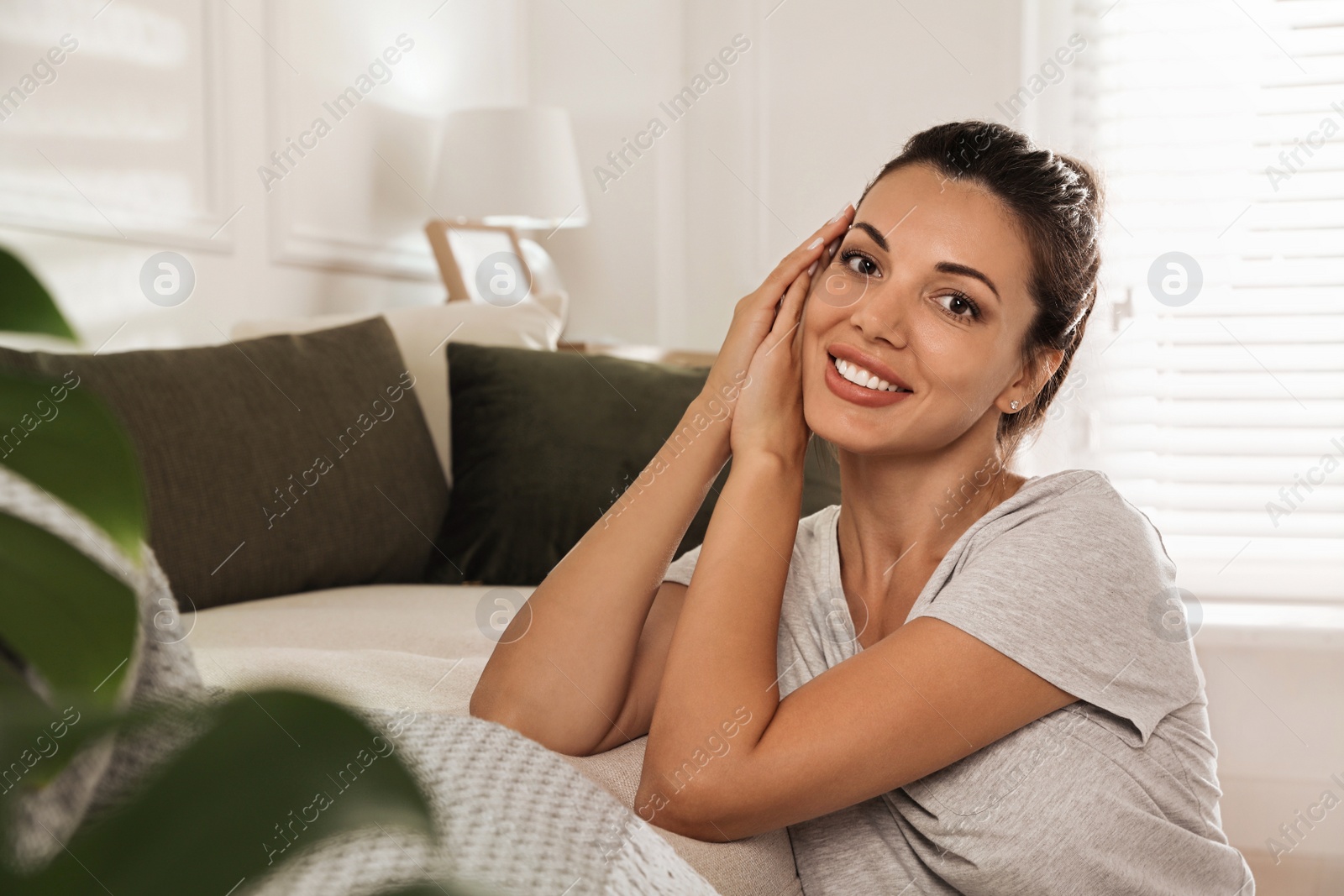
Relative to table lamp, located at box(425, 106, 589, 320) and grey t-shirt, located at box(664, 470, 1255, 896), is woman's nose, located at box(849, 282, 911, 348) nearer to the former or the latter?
grey t-shirt, located at box(664, 470, 1255, 896)

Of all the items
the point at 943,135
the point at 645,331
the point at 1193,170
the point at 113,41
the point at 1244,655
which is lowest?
the point at 1244,655

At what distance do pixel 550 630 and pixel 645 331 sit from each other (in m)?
2.48

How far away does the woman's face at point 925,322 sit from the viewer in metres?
1.15

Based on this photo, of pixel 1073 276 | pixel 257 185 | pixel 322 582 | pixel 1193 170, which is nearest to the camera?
pixel 1073 276

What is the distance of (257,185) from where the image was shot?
2.45 m

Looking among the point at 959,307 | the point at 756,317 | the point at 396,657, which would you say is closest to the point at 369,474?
the point at 396,657

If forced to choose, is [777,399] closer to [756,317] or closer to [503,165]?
[756,317]

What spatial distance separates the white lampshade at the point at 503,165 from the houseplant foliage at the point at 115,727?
108 inches

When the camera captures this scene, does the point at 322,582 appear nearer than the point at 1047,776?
No

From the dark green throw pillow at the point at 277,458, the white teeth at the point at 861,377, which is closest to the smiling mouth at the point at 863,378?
A: the white teeth at the point at 861,377

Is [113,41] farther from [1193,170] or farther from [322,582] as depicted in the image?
[1193,170]

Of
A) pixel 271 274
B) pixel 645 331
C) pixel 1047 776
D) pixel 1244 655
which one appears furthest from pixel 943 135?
pixel 645 331
